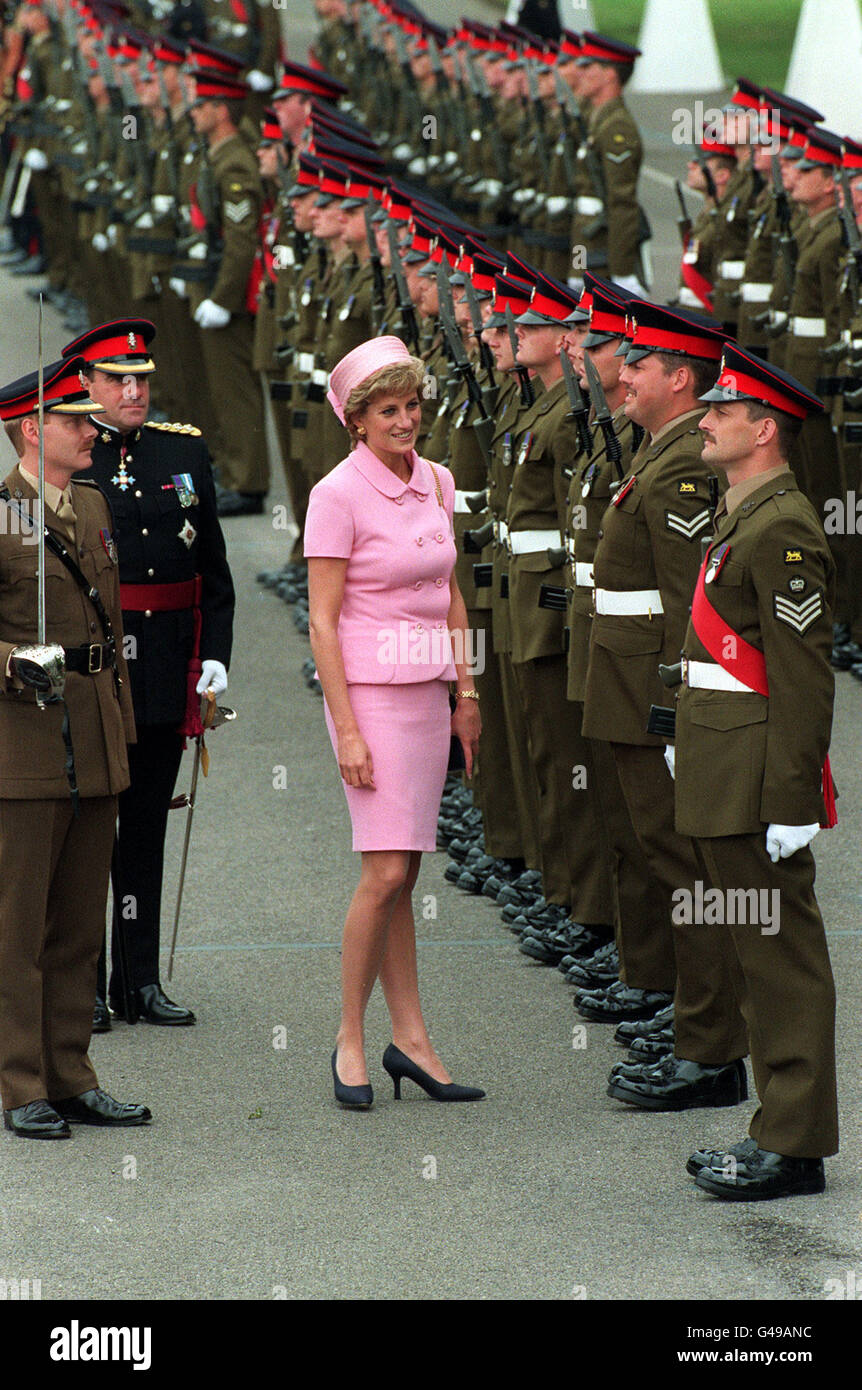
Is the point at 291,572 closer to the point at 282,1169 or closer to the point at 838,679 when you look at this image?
the point at 838,679

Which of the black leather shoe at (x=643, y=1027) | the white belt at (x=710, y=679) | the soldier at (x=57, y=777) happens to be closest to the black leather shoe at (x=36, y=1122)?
the soldier at (x=57, y=777)

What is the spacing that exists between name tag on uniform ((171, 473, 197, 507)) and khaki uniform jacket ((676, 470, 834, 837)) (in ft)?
6.13

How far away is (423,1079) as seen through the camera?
5.96m

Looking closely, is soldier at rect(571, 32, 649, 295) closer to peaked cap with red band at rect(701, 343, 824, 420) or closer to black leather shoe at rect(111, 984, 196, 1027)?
black leather shoe at rect(111, 984, 196, 1027)

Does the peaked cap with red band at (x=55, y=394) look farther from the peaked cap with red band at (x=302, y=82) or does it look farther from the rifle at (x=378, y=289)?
the peaked cap with red band at (x=302, y=82)

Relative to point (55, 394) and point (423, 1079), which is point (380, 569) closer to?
point (55, 394)

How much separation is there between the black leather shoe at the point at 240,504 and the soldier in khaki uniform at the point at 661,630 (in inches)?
316

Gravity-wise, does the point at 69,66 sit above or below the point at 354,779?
above

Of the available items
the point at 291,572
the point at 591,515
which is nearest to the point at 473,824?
the point at 591,515

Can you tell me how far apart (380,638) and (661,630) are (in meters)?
0.71

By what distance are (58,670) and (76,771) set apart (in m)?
0.34

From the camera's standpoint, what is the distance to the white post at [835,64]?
18297 mm

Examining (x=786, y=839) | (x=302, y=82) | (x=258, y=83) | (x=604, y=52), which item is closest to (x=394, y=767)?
(x=786, y=839)

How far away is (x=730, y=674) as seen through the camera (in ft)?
16.9
